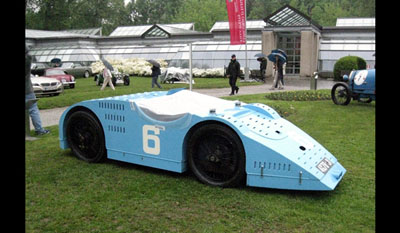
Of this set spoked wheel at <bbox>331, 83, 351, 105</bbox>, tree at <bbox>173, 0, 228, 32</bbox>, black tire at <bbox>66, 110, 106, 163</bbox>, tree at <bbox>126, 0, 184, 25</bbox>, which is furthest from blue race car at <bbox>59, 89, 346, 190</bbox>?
tree at <bbox>126, 0, 184, 25</bbox>

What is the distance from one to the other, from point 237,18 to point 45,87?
12.9m

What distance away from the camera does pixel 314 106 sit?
1270 centimetres

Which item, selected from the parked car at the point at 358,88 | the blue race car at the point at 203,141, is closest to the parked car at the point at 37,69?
the parked car at the point at 358,88

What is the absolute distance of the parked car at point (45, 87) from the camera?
58.3 feet

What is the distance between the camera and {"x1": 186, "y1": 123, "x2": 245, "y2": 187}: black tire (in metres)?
4.77

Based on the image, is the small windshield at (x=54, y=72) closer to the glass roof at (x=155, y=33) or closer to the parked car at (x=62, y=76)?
the parked car at (x=62, y=76)

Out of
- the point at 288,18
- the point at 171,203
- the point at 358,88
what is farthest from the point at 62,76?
the point at 171,203

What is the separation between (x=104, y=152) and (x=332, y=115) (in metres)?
7.21

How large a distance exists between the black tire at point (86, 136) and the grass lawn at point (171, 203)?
157mm

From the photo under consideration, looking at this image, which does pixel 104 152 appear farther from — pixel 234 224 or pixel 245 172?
pixel 234 224
